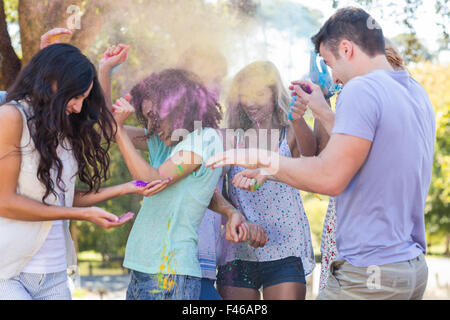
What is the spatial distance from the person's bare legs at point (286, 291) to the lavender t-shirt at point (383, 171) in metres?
0.65

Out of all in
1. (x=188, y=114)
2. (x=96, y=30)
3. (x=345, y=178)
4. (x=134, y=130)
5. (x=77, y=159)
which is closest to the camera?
(x=345, y=178)

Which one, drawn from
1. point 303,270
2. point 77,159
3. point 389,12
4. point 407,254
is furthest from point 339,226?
point 389,12

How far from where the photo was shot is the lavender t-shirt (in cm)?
162

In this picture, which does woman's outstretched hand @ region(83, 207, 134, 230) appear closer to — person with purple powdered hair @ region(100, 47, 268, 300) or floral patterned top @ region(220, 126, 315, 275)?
person with purple powdered hair @ region(100, 47, 268, 300)

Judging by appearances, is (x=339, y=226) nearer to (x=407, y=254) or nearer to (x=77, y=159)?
(x=407, y=254)

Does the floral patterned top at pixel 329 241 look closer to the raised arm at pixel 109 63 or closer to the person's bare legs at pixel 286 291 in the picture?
the person's bare legs at pixel 286 291

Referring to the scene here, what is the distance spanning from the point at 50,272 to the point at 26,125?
0.51 m

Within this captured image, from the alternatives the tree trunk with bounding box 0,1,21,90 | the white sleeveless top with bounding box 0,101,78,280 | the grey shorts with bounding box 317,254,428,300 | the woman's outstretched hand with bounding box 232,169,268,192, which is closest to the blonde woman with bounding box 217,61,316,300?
the woman's outstretched hand with bounding box 232,169,268,192

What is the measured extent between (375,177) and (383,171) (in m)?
0.03

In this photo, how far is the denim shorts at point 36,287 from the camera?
5.53 feet

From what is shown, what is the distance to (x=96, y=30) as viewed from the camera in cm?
275

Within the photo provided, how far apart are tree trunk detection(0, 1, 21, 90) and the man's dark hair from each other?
2.53 metres

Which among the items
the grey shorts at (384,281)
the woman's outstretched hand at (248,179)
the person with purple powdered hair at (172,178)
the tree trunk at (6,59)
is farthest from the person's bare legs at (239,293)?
the tree trunk at (6,59)

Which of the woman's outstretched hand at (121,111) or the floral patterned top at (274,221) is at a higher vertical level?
the woman's outstretched hand at (121,111)
